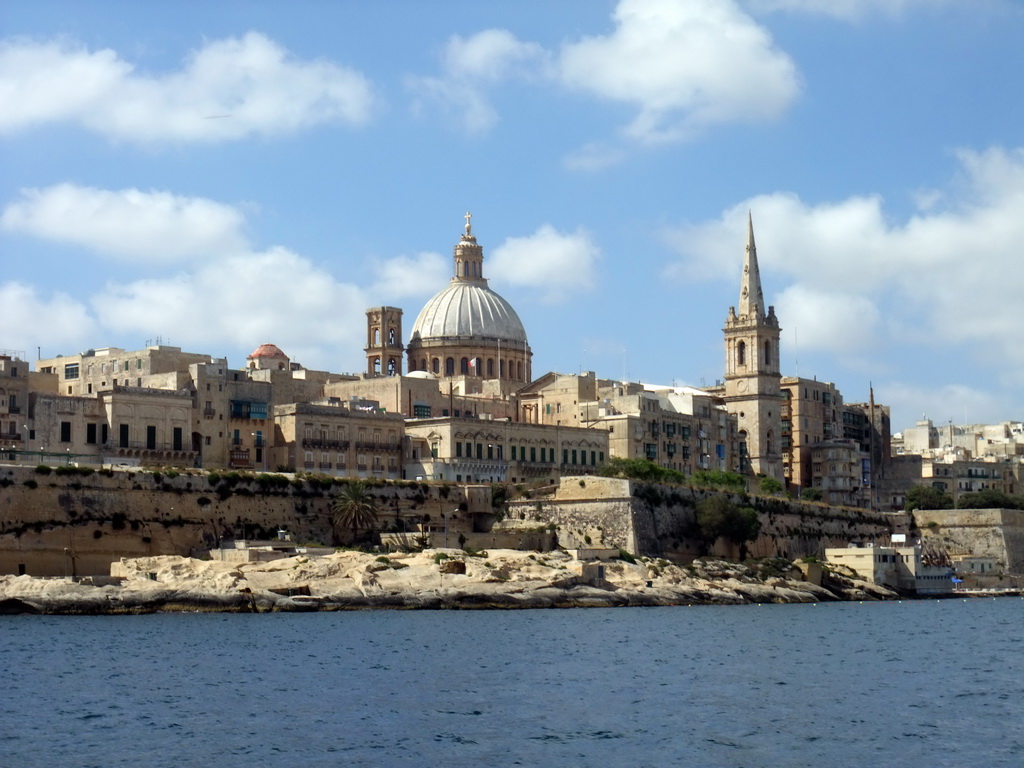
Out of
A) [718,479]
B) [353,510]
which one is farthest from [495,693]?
[718,479]

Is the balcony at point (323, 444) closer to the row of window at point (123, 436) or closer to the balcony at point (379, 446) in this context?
the balcony at point (379, 446)

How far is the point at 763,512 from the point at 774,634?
1201 inches

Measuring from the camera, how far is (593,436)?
287 ft

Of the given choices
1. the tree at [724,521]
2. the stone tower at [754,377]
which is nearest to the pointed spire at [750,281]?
the stone tower at [754,377]

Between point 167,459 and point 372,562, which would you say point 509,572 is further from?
point 167,459

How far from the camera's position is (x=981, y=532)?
89.4 metres

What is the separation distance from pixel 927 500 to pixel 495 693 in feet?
224

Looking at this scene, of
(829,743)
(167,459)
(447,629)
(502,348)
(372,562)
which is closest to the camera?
(829,743)

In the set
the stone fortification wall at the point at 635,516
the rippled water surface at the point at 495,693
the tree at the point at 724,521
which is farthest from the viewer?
the tree at the point at 724,521

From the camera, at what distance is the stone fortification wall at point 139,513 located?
61.0 metres

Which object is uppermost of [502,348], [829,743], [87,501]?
[502,348]

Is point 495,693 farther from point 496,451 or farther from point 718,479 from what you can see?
point 718,479

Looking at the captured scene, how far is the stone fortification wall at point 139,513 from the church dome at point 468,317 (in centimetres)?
3139

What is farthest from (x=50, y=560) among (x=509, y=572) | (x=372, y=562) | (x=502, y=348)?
(x=502, y=348)
